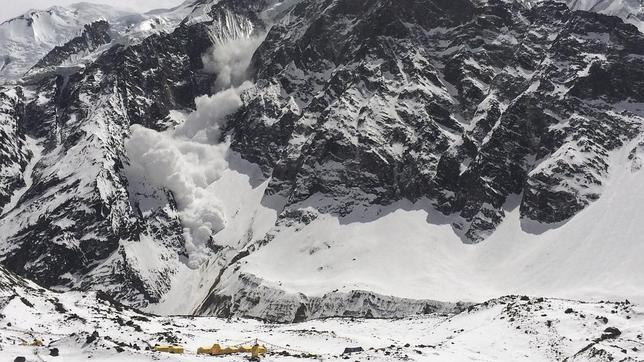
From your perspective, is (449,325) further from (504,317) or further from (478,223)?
(478,223)

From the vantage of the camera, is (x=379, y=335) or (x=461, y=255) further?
(x=461, y=255)

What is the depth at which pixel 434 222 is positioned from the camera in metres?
184

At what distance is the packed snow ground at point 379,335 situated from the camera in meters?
38.7

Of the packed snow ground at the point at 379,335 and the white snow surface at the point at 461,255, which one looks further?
the white snow surface at the point at 461,255

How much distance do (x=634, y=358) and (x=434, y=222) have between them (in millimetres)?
141506

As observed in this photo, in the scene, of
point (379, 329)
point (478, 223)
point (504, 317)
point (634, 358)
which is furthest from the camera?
point (478, 223)

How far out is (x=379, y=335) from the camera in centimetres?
7244

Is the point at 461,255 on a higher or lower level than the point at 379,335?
higher

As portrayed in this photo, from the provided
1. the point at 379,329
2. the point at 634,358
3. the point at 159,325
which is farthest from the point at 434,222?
the point at 634,358

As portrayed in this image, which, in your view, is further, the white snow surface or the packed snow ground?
the white snow surface

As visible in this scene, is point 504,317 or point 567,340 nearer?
point 567,340

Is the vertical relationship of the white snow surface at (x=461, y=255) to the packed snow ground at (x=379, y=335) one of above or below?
above

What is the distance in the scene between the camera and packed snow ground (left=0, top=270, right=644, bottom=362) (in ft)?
127

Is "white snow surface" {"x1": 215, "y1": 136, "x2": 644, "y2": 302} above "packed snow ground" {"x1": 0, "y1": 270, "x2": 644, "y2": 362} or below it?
above
